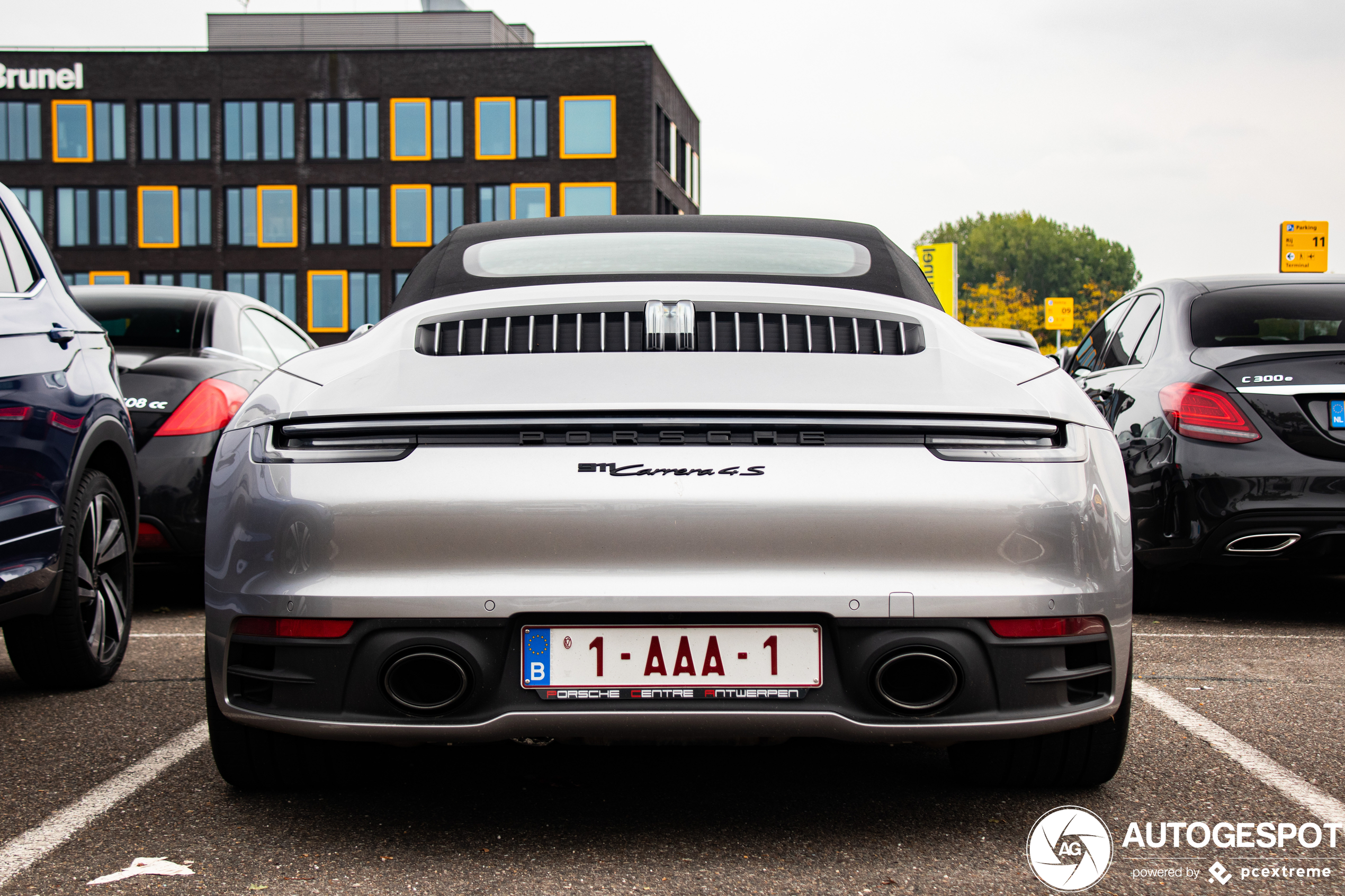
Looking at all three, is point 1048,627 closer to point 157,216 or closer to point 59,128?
point 157,216

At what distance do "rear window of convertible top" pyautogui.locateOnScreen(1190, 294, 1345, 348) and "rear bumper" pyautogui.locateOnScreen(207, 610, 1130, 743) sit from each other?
3.73 meters

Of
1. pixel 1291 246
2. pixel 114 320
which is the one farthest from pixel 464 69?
pixel 114 320

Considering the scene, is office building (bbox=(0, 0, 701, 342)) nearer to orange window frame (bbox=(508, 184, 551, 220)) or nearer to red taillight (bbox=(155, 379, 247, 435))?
orange window frame (bbox=(508, 184, 551, 220))

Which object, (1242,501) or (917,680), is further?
(1242,501)

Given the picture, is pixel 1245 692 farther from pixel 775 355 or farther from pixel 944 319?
pixel 775 355

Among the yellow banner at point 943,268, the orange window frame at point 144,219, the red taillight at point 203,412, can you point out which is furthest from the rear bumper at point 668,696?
the orange window frame at point 144,219

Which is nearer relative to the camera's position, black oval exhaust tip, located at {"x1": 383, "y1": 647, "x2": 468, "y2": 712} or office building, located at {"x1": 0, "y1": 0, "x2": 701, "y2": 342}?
black oval exhaust tip, located at {"x1": 383, "y1": 647, "x2": 468, "y2": 712}

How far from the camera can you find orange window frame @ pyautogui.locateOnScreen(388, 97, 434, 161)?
169 ft

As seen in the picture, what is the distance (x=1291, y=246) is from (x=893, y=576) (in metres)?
16.6

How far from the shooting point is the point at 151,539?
5754 mm

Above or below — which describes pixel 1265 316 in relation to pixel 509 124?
below

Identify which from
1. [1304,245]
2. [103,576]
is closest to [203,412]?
[103,576]

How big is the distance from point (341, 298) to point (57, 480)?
164 ft

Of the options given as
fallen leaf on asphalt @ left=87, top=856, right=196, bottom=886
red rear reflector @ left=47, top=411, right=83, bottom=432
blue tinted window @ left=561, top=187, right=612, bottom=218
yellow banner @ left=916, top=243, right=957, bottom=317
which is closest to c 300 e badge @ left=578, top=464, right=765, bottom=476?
fallen leaf on asphalt @ left=87, top=856, right=196, bottom=886
